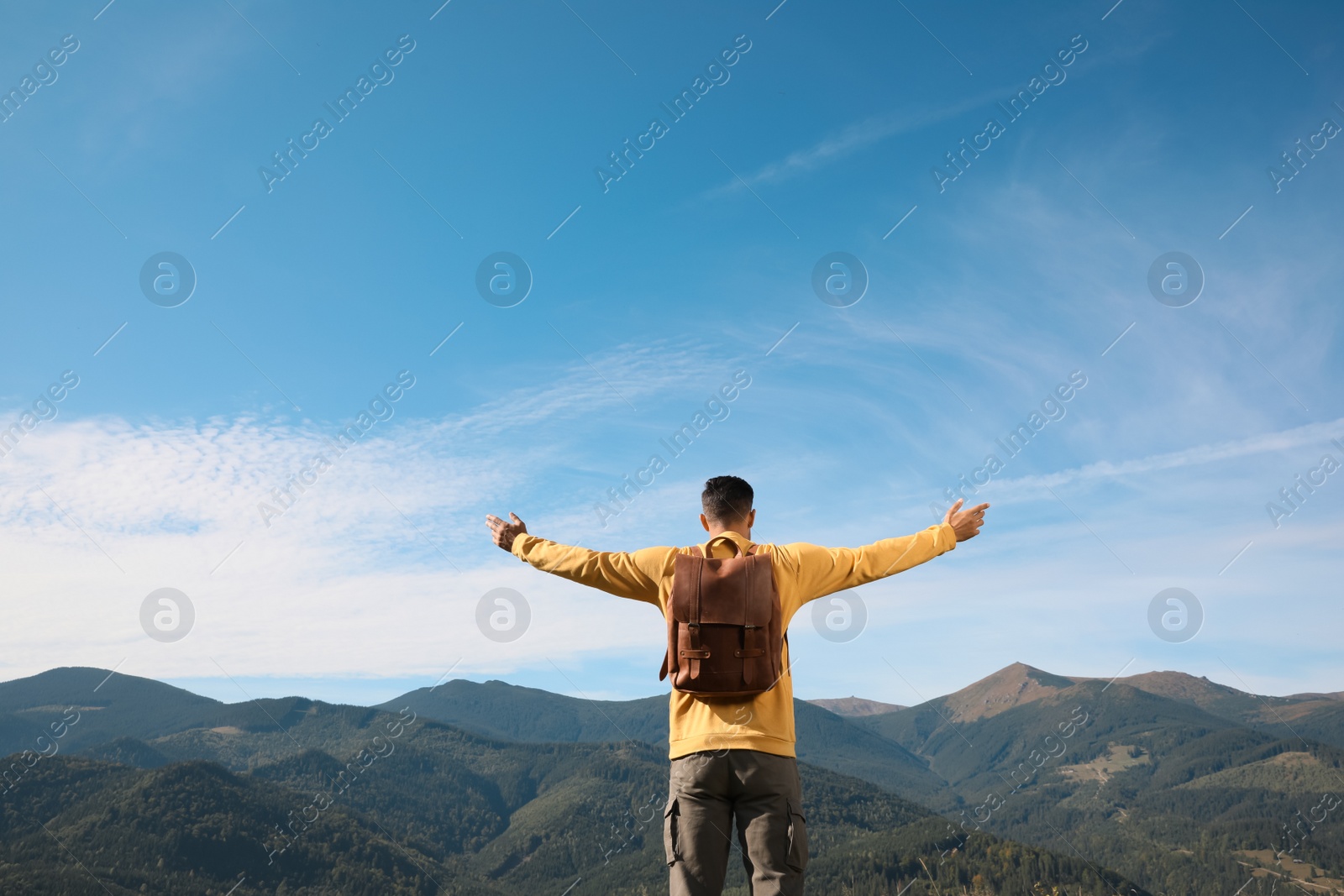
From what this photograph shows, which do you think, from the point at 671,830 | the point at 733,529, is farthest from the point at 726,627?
the point at 671,830

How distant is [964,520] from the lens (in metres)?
5.48

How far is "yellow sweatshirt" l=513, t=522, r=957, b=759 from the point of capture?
449 cm

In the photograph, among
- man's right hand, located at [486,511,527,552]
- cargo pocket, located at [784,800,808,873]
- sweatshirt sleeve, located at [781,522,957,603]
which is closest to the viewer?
cargo pocket, located at [784,800,808,873]

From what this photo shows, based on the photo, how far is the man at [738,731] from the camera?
4352 millimetres

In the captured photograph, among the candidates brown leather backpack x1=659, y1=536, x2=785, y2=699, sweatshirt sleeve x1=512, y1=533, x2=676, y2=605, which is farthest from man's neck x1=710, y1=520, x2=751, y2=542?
brown leather backpack x1=659, y1=536, x2=785, y2=699

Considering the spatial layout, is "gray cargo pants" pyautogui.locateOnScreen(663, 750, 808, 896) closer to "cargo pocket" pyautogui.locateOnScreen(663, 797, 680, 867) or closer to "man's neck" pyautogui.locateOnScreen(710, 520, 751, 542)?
"cargo pocket" pyautogui.locateOnScreen(663, 797, 680, 867)

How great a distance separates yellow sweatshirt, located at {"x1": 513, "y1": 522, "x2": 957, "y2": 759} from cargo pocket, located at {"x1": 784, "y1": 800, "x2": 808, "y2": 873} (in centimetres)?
30

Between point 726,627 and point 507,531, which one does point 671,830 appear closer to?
point 726,627

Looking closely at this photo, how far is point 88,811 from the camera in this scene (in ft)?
636

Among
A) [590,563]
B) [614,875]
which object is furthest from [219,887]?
[590,563]

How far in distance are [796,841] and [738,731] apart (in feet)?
1.94

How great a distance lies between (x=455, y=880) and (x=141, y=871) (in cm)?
6150

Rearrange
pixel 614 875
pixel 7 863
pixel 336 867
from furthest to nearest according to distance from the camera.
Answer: pixel 614 875 → pixel 336 867 → pixel 7 863

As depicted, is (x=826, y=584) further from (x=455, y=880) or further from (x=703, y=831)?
(x=455, y=880)
